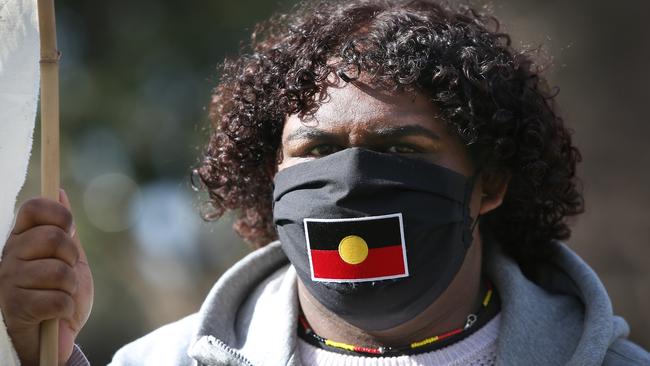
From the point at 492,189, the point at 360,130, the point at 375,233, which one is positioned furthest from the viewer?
the point at 492,189

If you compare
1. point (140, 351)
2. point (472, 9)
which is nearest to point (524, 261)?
point (472, 9)

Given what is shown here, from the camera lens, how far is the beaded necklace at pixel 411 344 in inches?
108

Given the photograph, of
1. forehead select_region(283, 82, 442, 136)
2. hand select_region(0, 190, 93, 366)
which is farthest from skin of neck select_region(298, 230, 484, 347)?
hand select_region(0, 190, 93, 366)

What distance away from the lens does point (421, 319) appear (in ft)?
8.95

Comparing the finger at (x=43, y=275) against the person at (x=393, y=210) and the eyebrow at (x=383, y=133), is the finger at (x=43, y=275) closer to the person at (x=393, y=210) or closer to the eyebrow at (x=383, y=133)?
the person at (x=393, y=210)

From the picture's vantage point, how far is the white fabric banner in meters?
2.21

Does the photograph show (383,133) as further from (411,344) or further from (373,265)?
(411,344)

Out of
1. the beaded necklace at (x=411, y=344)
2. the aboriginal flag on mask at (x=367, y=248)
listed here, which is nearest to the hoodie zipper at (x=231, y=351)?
the beaded necklace at (x=411, y=344)

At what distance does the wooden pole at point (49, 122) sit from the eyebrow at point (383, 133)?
0.73 metres

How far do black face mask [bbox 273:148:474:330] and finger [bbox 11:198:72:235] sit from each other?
2.23 feet

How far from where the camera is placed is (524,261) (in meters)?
3.10

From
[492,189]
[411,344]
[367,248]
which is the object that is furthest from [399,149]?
[411,344]

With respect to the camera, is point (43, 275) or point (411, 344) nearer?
point (43, 275)

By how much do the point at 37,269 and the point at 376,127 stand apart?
0.96 meters
